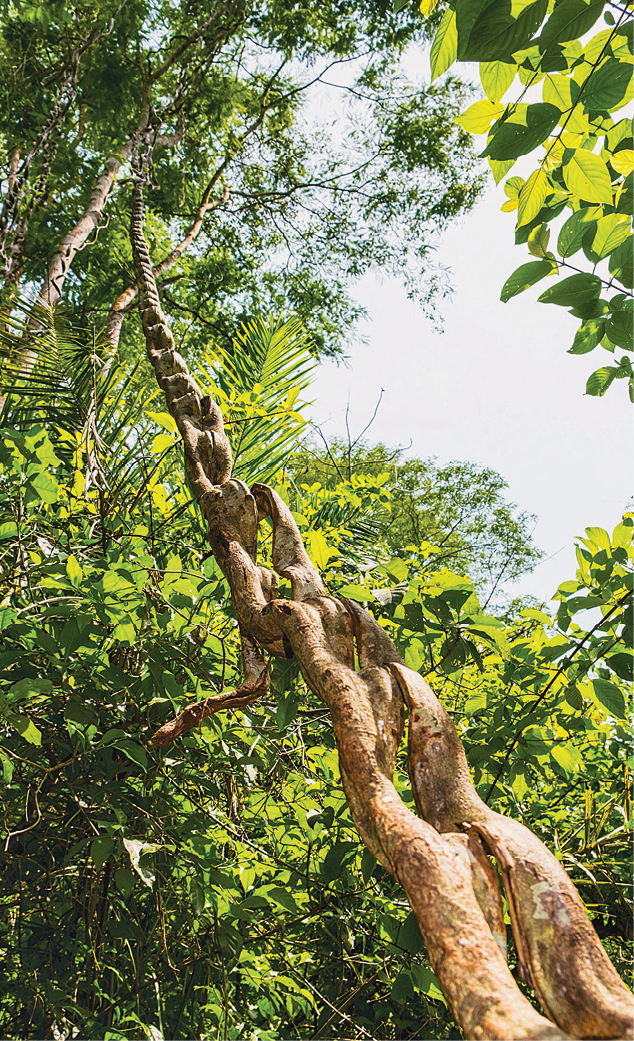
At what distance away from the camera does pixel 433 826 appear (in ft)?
1.13

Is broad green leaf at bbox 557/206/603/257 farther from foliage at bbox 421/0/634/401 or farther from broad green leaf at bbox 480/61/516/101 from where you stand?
broad green leaf at bbox 480/61/516/101

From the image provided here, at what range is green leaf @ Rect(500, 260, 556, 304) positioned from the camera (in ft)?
2.67

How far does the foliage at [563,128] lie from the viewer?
1.83 feet

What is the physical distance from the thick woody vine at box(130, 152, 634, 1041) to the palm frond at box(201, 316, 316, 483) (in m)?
0.90

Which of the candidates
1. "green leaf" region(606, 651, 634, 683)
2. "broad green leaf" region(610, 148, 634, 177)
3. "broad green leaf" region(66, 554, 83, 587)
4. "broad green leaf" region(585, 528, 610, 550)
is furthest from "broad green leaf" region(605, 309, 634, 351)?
"broad green leaf" region(66, 554, 83, 587)

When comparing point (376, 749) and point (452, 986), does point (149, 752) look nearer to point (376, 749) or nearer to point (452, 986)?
point (376, 749)

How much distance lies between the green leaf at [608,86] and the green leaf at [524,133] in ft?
0.15

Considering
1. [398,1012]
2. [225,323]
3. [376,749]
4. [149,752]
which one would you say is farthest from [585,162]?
[225,323]

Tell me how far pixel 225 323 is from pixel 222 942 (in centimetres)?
470

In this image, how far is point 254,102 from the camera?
427cm

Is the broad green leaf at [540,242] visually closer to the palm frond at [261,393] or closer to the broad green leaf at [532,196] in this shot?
the broad green leaf at [532,196]

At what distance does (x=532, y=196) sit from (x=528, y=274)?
0.10 metres

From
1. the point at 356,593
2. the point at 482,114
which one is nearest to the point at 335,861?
the point at 356,593

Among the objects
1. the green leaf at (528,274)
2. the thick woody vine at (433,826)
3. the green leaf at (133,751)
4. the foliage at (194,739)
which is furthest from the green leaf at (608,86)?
the green leaf at (133,751)
